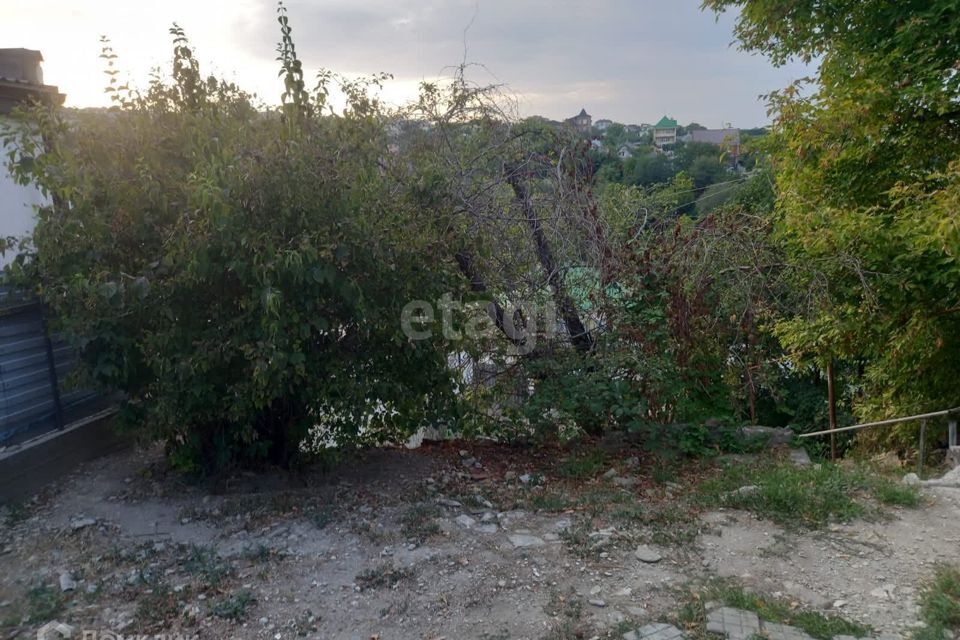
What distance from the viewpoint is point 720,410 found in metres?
6.68

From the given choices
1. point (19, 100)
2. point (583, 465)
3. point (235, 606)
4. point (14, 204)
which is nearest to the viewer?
point (235, 606)

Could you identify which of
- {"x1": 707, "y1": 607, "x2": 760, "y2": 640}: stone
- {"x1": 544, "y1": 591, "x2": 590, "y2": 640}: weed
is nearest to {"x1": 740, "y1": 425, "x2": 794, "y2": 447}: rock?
{"x1": 707, "y1": 607, "x2": 760, "y2": 640}: stone

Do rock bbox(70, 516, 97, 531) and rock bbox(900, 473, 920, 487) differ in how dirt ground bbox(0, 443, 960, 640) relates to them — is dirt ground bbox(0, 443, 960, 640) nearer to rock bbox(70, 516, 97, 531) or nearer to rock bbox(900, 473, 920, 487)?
rock bbox(70, 516, 97, 531)

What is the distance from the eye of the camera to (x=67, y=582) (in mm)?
3938

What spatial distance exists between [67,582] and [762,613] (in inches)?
150

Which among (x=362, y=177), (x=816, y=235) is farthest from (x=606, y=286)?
(x=362, y=177)

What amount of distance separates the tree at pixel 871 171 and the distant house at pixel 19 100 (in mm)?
7141

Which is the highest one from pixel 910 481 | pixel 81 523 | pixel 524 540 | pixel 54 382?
pixel 54 382

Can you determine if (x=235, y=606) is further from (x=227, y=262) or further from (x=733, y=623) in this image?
(x=733, y=623)

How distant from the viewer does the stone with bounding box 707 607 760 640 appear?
3316 millimetres

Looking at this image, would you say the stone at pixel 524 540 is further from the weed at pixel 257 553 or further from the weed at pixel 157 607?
the weed at pixel 157 607

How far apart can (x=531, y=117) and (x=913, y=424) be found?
248 inches

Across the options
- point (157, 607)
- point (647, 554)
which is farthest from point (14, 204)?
point (647, 554)

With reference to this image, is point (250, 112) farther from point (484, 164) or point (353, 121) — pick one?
point (484, 164)
